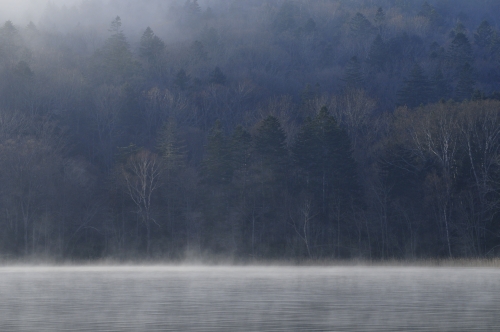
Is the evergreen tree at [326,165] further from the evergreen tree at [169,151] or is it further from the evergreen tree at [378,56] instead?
the evergreen tree at [378,56]

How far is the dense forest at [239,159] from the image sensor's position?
66.4 m

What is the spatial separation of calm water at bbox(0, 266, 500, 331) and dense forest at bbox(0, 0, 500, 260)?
113 ft

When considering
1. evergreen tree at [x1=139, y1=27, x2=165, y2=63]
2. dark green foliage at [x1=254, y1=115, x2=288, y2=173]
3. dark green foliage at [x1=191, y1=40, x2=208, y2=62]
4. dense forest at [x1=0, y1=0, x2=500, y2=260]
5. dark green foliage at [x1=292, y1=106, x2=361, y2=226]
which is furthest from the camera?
dark green foliage at [x1=191, y1=40, x2=208, y2=62]

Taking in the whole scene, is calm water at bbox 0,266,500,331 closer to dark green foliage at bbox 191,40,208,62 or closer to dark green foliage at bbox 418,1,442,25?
dark green foliage at bbox 191,40,208,62

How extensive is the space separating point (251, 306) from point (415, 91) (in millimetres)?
81651

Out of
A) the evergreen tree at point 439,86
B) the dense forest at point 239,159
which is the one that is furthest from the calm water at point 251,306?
the evergreen tree at point 439,86

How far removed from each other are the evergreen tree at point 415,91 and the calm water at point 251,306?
68131 millimetres

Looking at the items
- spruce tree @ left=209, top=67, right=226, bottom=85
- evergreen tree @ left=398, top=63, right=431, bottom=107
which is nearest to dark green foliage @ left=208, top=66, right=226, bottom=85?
spruce tree @ left=209, top=67, right=226, bottom=85

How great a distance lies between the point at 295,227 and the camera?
70.2 m

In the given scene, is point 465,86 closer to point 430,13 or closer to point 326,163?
point 326,163

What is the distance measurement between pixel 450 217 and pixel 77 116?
2162 inches

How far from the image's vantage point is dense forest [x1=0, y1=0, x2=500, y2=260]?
2616 inches

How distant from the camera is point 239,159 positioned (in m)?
74.8

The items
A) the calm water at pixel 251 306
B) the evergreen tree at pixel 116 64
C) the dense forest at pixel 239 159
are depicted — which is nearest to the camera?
the calm water at pixel 251 306
